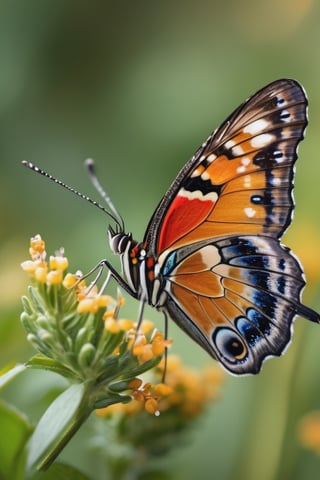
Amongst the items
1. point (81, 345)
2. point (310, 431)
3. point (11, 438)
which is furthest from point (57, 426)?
point (310, 431)

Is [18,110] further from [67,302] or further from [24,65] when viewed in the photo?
[67,302]

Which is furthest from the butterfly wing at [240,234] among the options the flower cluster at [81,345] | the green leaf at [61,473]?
the green leaf at [61,473]

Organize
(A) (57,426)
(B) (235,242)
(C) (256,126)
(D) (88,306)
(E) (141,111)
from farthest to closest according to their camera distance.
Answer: (E) (141,111) → (B) (235,242) → (C) (256,126) → (D) (88,306) → (A) (57,426)

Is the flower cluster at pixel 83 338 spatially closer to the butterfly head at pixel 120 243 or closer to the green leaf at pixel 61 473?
the green leaf at pixel 61 473

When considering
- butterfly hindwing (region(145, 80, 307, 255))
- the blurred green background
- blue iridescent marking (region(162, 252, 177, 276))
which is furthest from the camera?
the blurred green background

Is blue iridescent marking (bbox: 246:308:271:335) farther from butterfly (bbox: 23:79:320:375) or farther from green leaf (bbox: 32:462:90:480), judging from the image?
green leaf (bbox: 32:462:90:480)

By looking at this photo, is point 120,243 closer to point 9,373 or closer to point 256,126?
point 256,126

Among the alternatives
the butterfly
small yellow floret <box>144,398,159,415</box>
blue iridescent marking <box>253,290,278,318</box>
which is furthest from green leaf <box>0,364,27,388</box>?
blue iridescent marking <box>253,290,278,318</box>
